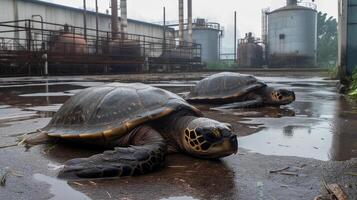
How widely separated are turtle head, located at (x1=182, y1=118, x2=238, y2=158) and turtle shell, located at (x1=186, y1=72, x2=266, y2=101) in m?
3.98

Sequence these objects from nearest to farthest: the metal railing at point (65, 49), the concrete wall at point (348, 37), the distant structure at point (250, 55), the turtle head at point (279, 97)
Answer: the turtle head at point (279, 97) → the concrete wall at point (348, 37) → the metal railing at point (65, 49) → the distant structure at point (250, 55)

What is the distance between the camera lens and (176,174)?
8.54ft

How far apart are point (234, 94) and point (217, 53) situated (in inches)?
1794

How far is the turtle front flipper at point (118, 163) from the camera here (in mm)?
2484

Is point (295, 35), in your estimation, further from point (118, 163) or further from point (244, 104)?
point (118, 163)

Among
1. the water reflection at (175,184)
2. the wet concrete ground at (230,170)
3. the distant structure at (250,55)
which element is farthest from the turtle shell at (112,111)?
the distant structure at (250,55)

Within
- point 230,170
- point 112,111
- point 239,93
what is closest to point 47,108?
point 239,93

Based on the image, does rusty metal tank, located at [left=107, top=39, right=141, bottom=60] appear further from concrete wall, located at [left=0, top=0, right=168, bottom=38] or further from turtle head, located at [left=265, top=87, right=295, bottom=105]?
turtle head, located at [left=265, top=87, right=295, bottom=105]

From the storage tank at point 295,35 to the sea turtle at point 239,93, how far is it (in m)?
35.0

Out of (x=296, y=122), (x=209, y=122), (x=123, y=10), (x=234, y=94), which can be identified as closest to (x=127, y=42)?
(x=123, y=10)

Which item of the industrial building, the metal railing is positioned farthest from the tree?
the metal railing

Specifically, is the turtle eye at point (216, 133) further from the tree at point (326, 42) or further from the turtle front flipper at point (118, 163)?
the tree at point (326, 42)

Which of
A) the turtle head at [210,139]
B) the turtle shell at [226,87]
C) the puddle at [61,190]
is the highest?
the turtle shell at [226,87]

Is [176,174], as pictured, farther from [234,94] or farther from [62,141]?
[234,94]
